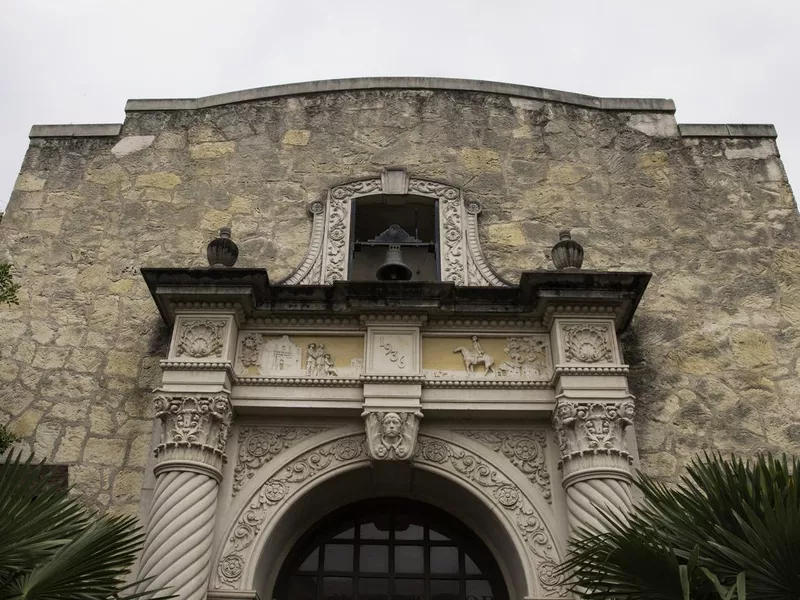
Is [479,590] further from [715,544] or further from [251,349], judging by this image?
[715,544]

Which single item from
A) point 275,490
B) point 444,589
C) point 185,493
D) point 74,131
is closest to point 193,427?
point 185,493

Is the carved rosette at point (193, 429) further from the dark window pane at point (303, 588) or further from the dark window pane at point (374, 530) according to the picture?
the dark window pane at point (374, 530)

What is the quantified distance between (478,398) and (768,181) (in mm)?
4512

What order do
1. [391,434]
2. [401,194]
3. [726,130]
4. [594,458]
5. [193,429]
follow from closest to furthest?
[594,458]
[193,429]
[391,434]
[401,194]
[726,130]

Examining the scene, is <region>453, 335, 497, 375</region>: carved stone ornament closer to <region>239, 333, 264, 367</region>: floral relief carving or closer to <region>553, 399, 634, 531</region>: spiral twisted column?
<region>553, 399, 634, 531</region>: spiral twisted column

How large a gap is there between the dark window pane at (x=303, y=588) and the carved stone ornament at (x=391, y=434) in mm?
1361

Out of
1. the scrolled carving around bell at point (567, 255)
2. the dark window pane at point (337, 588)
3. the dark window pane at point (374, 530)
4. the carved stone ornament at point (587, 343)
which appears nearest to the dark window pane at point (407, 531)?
the dark window pane at point (374, 530)

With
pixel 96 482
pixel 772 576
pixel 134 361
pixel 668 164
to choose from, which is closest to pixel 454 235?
pixel 668 164

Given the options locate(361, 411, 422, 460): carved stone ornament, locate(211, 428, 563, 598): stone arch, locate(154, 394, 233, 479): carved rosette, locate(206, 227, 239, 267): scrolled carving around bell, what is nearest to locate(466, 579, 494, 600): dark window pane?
locate(211, 428, 563, 598): stone arch

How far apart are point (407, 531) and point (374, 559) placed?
42 centimetres

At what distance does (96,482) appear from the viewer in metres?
7.53

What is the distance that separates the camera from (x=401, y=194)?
9328mm

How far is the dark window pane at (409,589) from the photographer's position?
293 inches

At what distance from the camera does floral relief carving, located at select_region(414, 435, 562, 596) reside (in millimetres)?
6926
